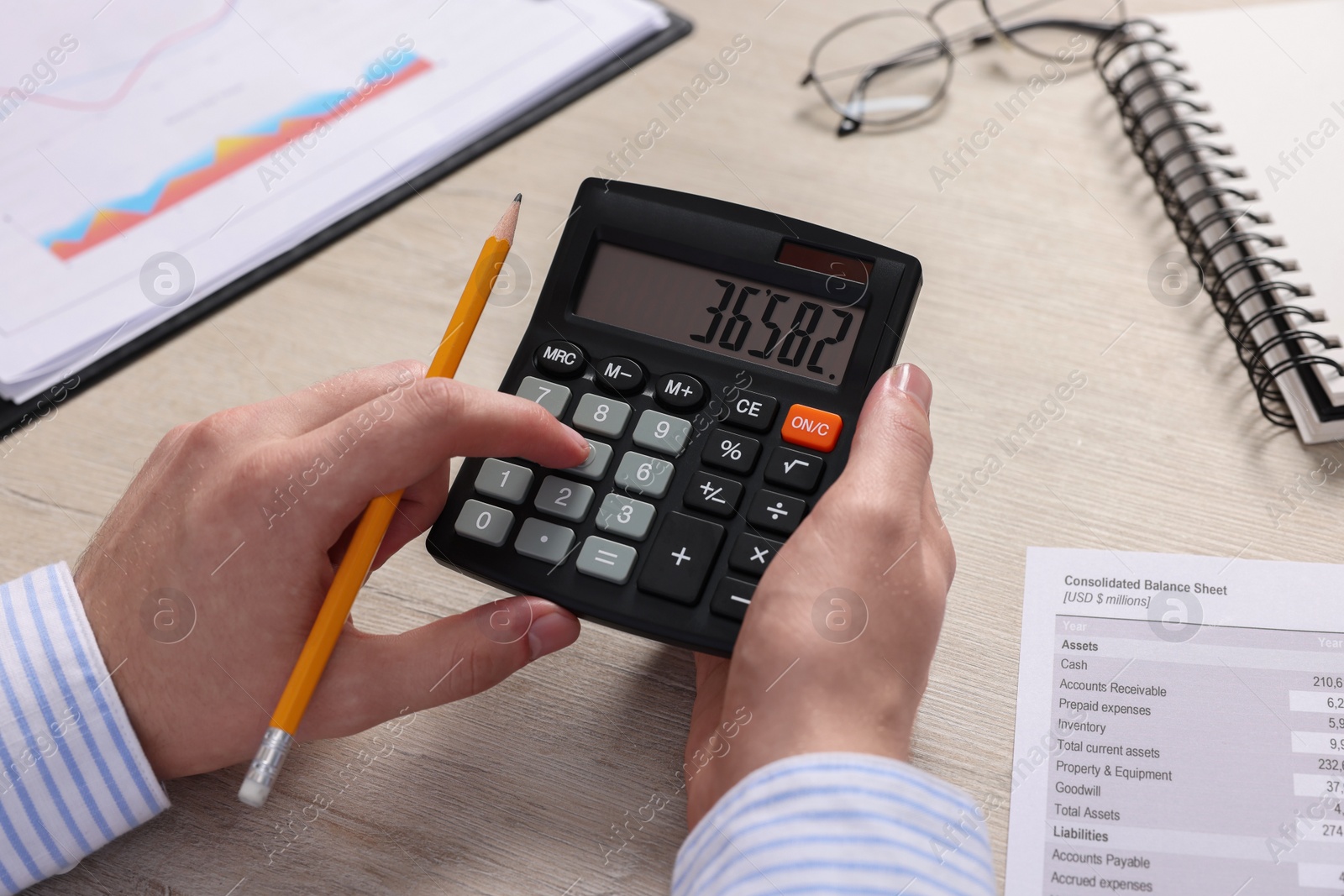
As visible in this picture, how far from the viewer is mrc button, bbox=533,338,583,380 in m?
0.54

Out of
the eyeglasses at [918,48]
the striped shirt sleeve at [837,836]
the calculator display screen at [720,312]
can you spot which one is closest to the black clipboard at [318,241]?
the eyeglasses at [918,48]

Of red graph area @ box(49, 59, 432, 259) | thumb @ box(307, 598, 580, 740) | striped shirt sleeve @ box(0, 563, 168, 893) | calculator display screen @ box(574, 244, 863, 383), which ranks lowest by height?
striped shirt sleeve @ box(0, 563, 168, 893)

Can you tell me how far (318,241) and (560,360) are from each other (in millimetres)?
262

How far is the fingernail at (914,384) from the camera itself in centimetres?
50

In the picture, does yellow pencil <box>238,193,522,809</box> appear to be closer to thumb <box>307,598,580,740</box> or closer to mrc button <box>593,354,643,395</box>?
thumb <box>307,598,580,740</box>

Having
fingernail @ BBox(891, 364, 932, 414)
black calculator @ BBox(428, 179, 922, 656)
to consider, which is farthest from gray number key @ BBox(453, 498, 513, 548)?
fingernail @ BBox(891, 364, 932, 414)

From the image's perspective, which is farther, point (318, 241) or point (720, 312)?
point (318, 241)

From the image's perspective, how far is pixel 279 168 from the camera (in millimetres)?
727

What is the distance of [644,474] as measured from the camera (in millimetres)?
508

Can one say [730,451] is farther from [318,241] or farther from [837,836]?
[318,241]

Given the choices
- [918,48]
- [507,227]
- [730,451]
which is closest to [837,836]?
[730,451]

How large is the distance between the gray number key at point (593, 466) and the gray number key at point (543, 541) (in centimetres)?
3

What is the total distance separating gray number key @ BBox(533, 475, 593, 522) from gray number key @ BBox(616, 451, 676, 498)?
18 mm

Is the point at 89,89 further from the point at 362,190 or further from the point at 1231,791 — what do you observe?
the point at 1231,791
